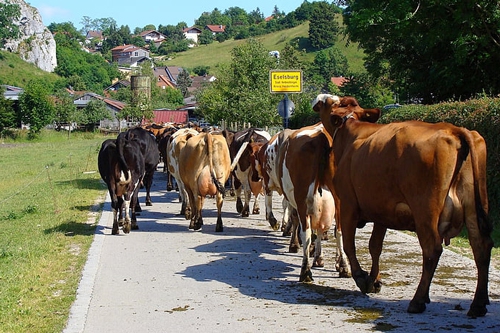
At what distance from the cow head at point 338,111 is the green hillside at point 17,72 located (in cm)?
13475

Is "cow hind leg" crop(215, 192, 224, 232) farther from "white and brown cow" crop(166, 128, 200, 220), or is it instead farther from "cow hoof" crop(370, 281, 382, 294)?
"cow hoof" crop(370, 281, 382, 294)

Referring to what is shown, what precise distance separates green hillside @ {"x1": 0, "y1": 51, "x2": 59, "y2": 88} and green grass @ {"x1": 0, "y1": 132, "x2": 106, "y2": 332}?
118077 millimetres

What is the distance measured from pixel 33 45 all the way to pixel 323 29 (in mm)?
66200

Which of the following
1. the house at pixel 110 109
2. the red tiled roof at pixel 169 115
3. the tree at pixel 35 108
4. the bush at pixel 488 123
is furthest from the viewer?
the red tiled roof at pixel 169 115

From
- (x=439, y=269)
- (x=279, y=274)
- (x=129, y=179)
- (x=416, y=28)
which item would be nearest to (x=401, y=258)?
(x=439, y=269)

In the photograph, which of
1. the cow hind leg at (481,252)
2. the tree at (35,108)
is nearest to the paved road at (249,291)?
the cow hind leg at (481,252)

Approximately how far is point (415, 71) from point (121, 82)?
489ft

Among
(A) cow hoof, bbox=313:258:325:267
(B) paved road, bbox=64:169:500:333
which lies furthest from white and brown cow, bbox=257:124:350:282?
(B) paved road, bbox=64:169:500:333

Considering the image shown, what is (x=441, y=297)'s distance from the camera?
8.50 metres

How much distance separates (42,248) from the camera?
507 inches

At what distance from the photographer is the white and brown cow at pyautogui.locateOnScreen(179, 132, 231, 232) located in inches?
584

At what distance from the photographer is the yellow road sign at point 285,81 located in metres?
25.5

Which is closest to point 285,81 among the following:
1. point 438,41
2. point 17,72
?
point 438,41

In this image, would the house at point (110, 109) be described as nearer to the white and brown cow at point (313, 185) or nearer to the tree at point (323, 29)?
the tree at point (323, 29)
